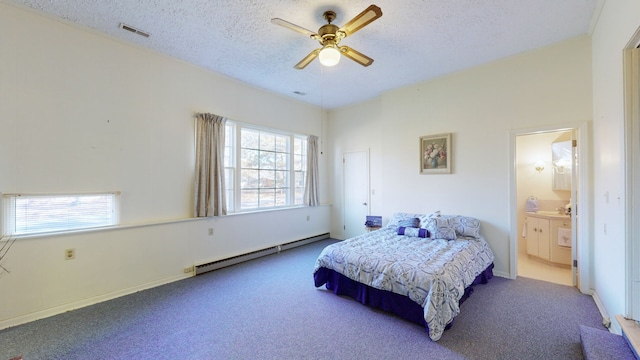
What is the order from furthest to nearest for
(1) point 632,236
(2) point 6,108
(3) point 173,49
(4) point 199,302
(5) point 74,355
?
(3) point 173,49, (4) point 199,302, (2) point 6,108, (5) point 74,355, (1) point 632,236

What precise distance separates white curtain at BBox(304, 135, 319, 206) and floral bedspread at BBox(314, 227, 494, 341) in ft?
6.86

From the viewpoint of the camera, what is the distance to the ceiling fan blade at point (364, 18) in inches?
79.4

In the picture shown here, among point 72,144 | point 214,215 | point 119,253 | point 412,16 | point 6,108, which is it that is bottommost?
point 119,253

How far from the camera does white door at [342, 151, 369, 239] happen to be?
5457 millimetres

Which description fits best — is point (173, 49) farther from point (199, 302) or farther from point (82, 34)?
point (199, 302)

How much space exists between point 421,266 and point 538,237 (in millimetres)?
3054

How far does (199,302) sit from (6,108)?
108 inches

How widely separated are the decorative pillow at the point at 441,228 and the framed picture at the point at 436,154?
2.90 feet

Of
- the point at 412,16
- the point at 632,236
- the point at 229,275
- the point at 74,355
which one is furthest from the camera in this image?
the point at 229,275

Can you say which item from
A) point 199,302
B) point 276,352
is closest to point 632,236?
point 276,352

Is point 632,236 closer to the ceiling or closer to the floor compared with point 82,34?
closer to the floor

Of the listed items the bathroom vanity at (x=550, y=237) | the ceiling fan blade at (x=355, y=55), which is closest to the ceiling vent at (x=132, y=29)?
the ceiling fan blade at (x=355, y=55)

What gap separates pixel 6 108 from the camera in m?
2.50

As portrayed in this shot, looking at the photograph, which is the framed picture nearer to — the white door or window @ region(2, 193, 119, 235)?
the white door
